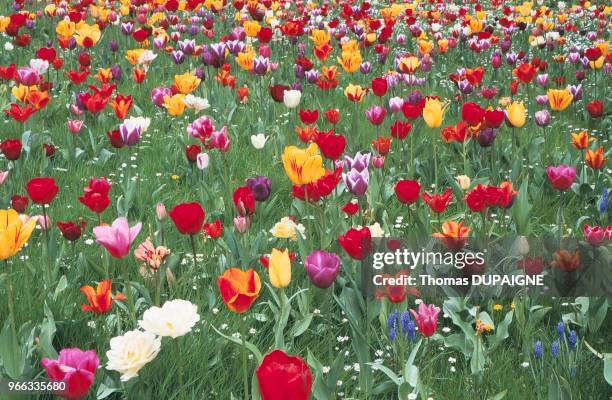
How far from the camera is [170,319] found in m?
1.97

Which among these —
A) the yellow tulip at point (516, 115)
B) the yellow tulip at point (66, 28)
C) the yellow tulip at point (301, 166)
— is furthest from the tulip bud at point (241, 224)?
the yellow tulip at point (66, 28)

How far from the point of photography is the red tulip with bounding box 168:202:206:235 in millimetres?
2506

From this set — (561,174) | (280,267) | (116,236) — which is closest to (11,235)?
(116,236)

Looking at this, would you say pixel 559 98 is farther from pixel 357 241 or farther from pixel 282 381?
pixel 282 381

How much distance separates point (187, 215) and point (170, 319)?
61 cm

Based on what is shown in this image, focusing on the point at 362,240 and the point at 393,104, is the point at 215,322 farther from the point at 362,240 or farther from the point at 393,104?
the point at 393,104

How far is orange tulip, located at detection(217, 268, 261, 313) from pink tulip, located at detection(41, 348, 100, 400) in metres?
0.36

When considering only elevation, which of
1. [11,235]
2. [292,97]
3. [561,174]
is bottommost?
[292,97]

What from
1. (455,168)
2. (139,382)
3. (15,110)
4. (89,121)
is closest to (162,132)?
(89,121)

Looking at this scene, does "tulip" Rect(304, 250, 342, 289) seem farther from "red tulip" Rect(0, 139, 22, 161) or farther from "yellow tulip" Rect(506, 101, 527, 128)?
"yellow tulip" Rect(506, 101, 527, 128)

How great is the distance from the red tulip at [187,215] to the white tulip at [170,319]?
1.85 feet

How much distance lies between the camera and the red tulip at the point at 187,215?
2506mm

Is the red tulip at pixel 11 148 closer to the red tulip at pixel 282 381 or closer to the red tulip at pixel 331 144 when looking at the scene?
the red tulip at pixel 331 144

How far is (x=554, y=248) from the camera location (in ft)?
10.4
